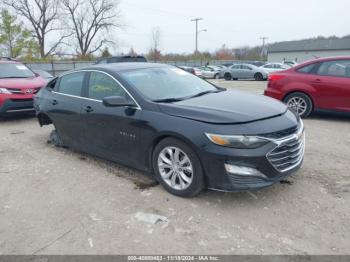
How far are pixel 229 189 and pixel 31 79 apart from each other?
7.41 meters

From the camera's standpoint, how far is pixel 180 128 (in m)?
3.59

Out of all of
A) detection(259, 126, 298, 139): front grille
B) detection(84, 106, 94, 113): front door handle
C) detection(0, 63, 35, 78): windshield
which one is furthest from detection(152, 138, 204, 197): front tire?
detection(0, 63, 35, 78): windshield

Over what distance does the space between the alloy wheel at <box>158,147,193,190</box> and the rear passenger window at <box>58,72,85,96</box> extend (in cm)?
199

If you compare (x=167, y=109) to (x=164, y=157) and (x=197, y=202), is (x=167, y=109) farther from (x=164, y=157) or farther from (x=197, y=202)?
(x=197, y=202)

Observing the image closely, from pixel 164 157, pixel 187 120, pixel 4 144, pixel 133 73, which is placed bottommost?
pixel 4 144

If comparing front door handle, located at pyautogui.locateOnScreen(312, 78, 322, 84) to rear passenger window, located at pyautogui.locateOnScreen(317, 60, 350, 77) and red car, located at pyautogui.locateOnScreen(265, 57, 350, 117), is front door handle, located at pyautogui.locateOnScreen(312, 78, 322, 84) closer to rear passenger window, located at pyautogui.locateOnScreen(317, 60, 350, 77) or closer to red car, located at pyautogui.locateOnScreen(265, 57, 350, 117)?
red car, located at pyautogui.locateOnScreen(265, 57, 350, 117)

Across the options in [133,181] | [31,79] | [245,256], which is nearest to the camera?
[245,256]

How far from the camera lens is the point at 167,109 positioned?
151 inches

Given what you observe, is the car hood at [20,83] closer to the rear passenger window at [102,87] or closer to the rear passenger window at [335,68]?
the rear passenger window at [102,87]

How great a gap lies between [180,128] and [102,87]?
1.65m

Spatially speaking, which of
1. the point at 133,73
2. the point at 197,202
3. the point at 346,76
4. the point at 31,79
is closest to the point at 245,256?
the point at 197,202

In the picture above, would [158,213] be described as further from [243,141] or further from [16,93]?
[16,93]

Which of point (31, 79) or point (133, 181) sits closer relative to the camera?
point (133, 181)

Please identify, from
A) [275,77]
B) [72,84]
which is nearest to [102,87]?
[72,84]
